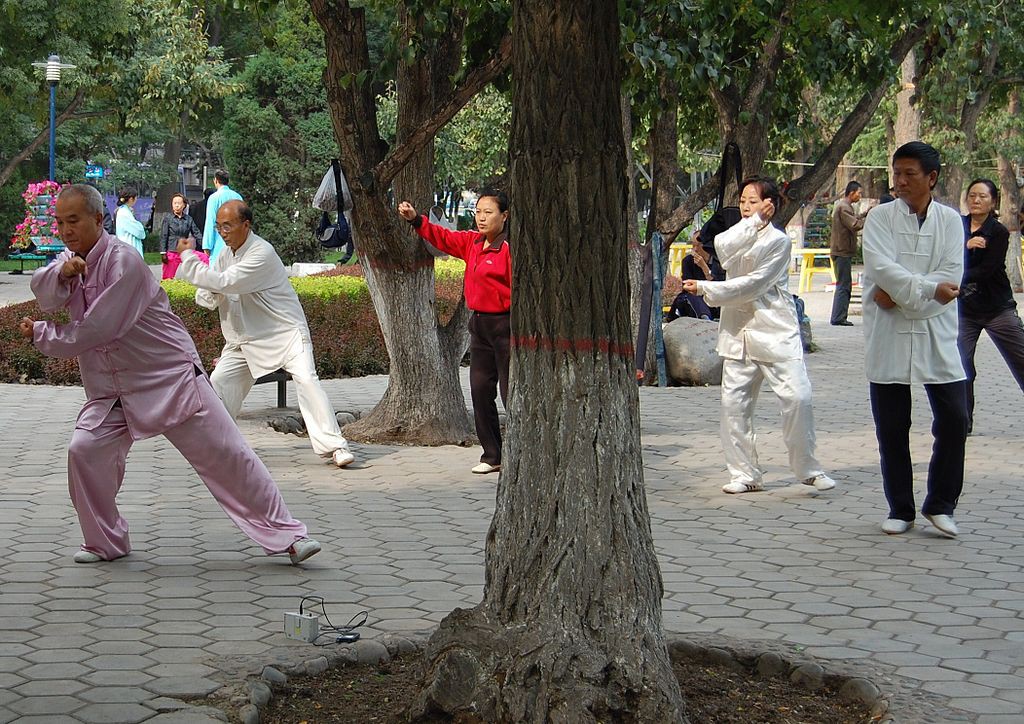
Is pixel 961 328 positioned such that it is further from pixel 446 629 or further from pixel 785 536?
pixel 446 629

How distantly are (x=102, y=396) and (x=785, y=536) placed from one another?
137 inches

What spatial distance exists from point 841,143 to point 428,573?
8.91 metres

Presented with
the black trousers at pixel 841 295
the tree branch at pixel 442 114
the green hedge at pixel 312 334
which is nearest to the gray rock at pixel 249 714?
the tree branch at pixel 442 114

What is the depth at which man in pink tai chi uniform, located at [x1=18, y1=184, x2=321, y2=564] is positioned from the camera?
19.5 feet

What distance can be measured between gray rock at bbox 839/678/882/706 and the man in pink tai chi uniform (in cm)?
263

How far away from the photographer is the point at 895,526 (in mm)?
7059

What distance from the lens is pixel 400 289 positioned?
9852 millimetres

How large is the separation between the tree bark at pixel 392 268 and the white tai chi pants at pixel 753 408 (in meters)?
2.46

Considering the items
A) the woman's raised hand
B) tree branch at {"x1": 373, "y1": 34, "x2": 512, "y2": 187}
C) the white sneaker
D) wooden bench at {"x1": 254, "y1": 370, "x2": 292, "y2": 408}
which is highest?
tree branch at {"x1": 373, "y1": 34, "x2": 512, "y2": 187}

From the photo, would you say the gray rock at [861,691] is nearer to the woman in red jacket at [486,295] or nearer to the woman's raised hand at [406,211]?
the woman in red jacket at [486,295]

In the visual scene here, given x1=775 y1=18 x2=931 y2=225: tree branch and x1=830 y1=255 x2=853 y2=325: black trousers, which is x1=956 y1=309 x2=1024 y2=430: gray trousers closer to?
x1=775 y1=18 x2=931 y2=225: tree branch

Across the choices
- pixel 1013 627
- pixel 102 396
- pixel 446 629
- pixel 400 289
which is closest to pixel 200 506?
pixel 102 396

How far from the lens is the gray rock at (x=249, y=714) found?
4156mm

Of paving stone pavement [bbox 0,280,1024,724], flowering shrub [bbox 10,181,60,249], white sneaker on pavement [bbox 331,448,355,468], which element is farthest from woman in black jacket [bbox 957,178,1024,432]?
flowering shrub [bbox 10,181,60,249]
